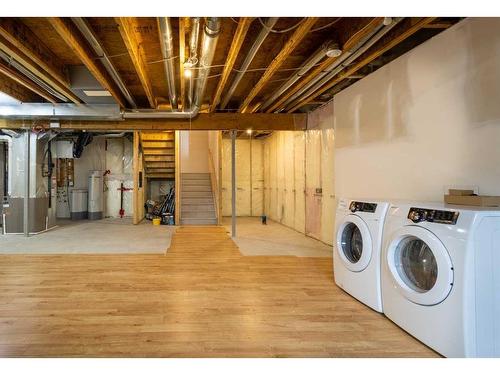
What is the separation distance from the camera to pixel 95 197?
8711 mm

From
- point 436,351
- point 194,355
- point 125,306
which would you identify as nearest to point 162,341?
point 194,355

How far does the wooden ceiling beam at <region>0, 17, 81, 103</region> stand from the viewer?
2650mm

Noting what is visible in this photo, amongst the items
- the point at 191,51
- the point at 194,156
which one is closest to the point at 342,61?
the point at 191,51

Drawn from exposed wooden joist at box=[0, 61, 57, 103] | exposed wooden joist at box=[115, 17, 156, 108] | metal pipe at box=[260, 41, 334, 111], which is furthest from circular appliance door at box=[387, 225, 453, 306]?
exposed wooden joist at box=[0, 61, 57, 103]

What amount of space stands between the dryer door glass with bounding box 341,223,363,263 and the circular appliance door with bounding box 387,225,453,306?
2.05ft

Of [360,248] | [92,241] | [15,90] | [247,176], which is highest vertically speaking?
[15,90]

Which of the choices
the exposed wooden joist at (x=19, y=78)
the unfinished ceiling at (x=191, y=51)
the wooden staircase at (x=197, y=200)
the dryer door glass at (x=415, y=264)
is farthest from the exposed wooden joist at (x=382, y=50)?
the wooden staircase at (x=197, y=200)

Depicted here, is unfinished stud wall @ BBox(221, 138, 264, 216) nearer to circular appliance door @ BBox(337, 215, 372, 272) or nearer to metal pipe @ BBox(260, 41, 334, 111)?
metal pipe @ BBox(260, 41, 334, 111)

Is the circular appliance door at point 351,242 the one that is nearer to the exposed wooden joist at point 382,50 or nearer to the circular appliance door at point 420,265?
the circular appliance door at point 420,265

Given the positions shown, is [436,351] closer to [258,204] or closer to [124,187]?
[258,204]

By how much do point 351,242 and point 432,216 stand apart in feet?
3.64

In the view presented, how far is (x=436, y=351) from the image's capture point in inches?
71.3

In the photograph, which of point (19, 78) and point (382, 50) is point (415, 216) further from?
point (19, 78)
